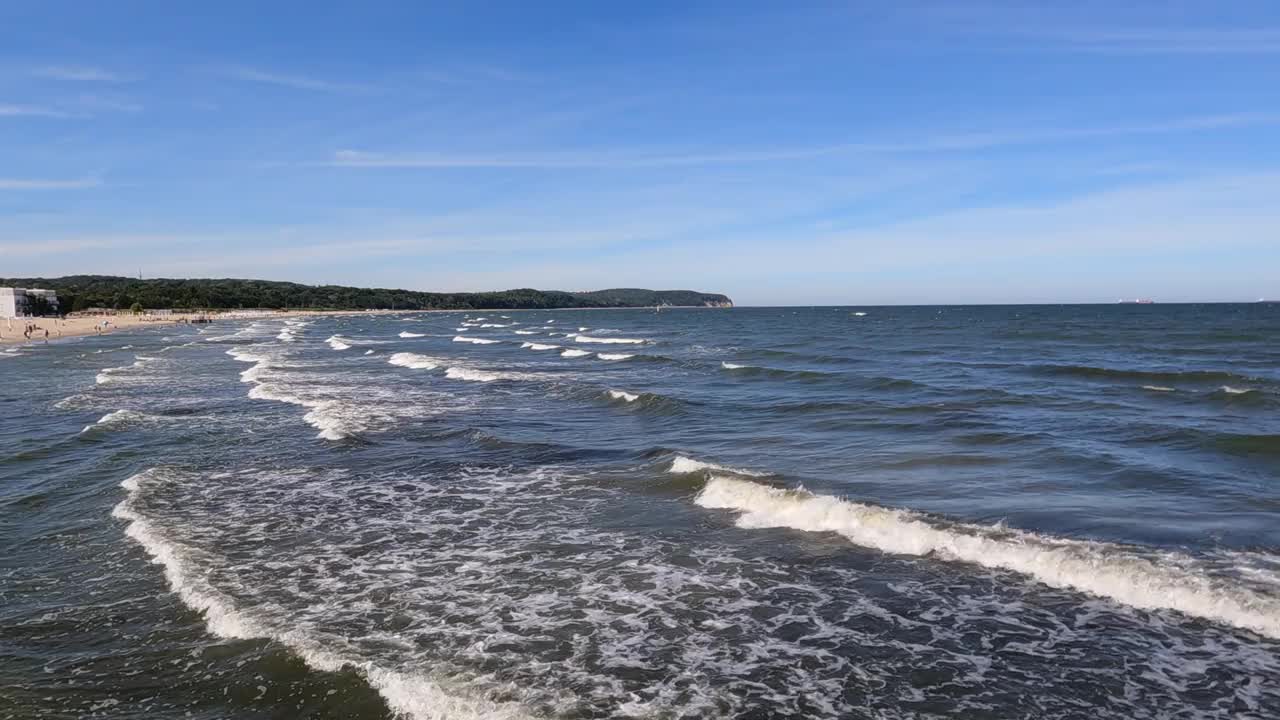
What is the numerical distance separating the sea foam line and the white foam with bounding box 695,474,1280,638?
6364 millimetres

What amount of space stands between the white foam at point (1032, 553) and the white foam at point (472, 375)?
22.7m

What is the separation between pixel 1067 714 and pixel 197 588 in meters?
9.01

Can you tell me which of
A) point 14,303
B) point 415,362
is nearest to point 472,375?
point 415,362

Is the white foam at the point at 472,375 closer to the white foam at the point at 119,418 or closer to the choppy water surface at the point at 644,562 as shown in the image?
the choppy water surface at the point at 644,562

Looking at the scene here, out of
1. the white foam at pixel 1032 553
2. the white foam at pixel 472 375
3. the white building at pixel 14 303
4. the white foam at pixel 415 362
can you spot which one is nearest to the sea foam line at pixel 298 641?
the white foam at pixel 1032 553

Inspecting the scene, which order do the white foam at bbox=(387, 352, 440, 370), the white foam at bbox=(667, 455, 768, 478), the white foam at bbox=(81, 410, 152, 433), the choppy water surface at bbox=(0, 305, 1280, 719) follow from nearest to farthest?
the choppy water surface at bbox=(0, 305, 1280, 719) < the white foam at bbox=(667, 455, 768, 478) < the white foam at bbox=(81, 410, 152, 433) < the white foam at bbox=(387, 352, 440, 370)

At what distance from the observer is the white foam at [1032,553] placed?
8.99 m

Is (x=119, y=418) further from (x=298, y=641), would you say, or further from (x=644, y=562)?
(x=644, y=562)

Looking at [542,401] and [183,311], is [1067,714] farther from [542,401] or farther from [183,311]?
[183,311]

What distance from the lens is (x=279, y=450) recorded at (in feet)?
→ 61.8

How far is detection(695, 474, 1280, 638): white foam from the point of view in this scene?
8.99 m

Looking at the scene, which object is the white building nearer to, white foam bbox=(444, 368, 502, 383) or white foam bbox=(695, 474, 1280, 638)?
white foam bbox=(444, 368, 502, 383)

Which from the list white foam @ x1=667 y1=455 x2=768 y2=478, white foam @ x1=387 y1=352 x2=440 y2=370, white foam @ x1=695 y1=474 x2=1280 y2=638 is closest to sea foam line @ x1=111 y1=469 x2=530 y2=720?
white foam @ x1=695 y1=474 x2=1280 y2=638

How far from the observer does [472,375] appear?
1476 inches
